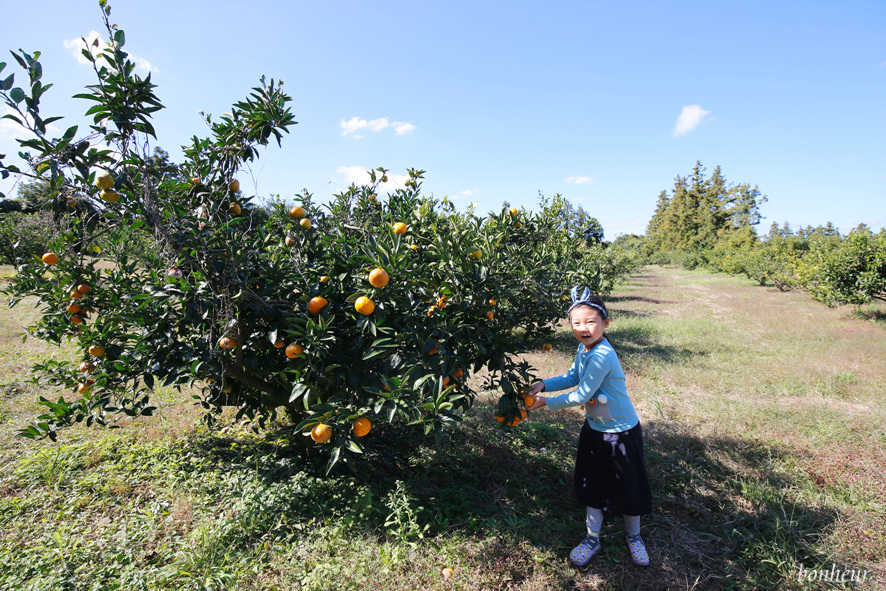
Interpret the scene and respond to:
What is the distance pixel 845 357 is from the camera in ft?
19.7

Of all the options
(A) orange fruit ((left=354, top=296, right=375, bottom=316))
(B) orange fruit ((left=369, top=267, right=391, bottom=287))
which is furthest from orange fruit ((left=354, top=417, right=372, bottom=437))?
(B) orange fruit ((left=369, top=267, right=391, bottom=287))

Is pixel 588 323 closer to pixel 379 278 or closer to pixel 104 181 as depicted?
pixel 379 278

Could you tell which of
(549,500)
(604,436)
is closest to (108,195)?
(604,436)

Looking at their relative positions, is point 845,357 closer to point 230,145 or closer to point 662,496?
point 662,496

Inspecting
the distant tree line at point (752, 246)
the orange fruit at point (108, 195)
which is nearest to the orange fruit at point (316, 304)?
the orange fruit at point (108, 195)

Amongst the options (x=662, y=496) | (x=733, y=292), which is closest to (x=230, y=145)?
(x=662, y=496)

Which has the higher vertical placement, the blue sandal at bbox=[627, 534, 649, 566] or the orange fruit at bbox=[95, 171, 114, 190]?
the orange fruit at bbox=[95, 171, 114, 190]

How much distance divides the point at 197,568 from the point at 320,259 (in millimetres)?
1513

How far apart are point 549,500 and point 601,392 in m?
0.92

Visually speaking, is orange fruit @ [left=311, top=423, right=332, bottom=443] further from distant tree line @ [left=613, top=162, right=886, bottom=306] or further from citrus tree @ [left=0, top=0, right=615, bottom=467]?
distant tree line @ [left=613, top=162, right=886, bottom=306]

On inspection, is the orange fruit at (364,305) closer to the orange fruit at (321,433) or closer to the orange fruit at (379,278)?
the orange fruit at (379,278)

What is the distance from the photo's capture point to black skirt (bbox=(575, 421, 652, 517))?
2.01 metres

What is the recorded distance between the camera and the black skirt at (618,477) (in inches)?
79.1

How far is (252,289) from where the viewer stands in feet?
6.39
